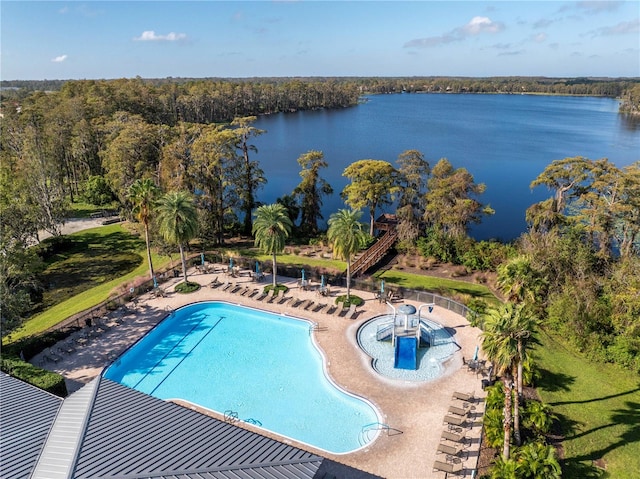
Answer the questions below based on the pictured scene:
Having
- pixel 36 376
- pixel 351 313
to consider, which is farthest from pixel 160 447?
pixel 351 313

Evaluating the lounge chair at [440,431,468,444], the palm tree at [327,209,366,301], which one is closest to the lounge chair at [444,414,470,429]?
the lounge chair at [440,431,468,444]

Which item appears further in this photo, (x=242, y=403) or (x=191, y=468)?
(x=242, y=403)

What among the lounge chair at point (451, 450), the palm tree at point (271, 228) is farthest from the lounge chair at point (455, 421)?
the palm tree at point (271, 228)

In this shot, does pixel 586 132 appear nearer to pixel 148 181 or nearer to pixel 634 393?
pixel 634 393

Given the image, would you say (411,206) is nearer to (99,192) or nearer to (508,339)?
(508,339)

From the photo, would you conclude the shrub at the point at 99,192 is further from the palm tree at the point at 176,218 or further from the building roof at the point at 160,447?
the building roof at the point at 160,447

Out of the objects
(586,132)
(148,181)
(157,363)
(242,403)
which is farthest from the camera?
(586,132)

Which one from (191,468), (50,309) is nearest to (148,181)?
(50,309)
